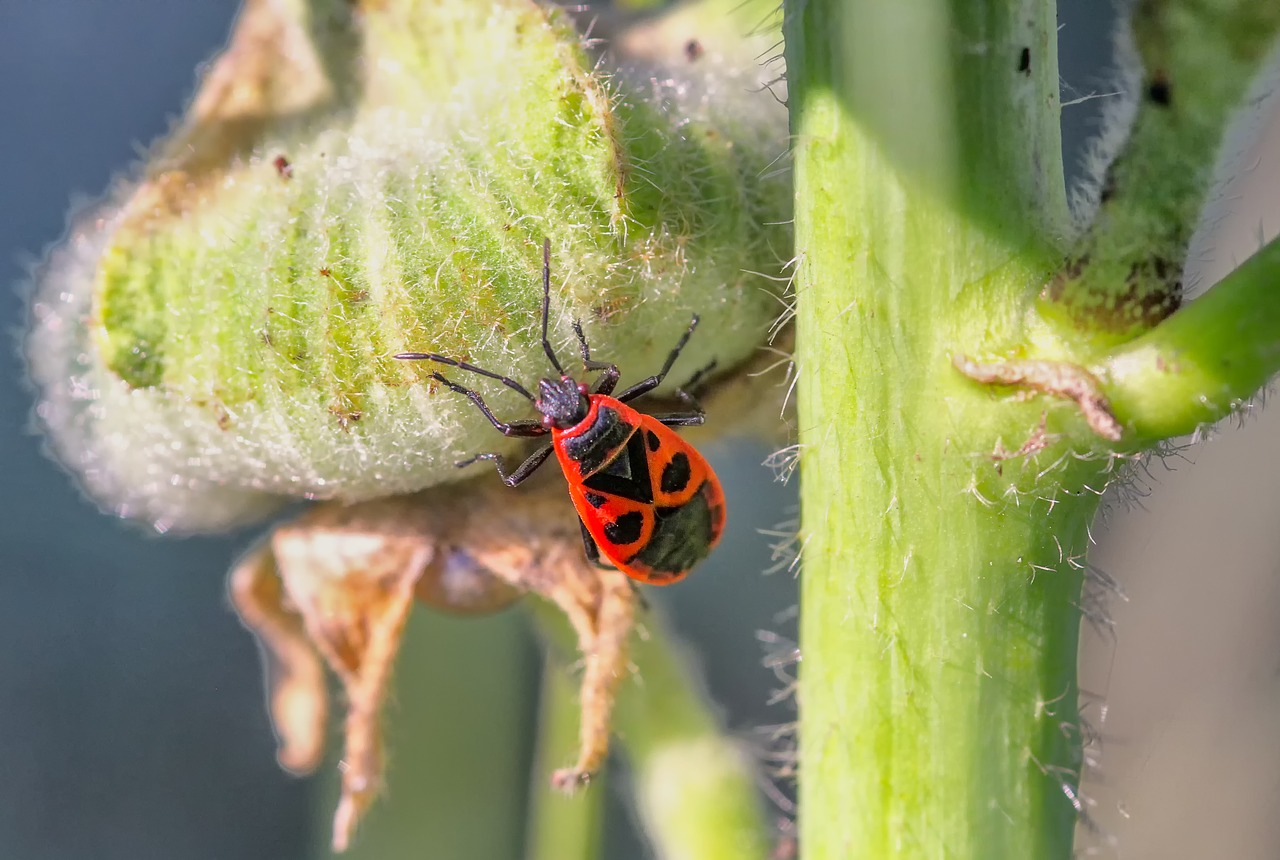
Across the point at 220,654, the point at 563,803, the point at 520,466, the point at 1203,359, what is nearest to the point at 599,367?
the point at 520,466

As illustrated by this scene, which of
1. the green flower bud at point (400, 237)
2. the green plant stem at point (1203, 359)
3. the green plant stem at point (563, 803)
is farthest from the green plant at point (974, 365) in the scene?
the green plant stem at point (563, 803)

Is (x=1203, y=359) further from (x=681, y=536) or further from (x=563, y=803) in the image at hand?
(x=563, y=803)

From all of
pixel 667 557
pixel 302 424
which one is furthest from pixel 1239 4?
pixel 667 557

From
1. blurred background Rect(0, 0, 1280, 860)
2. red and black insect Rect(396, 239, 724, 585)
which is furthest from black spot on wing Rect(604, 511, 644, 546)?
blurred background Rect(0, 0, 1280, 860)

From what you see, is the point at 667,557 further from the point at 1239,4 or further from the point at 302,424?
the point at 1239,4

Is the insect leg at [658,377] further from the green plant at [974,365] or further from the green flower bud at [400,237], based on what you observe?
the green plant at [974,365]

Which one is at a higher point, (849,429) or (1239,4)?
(1239,4)
